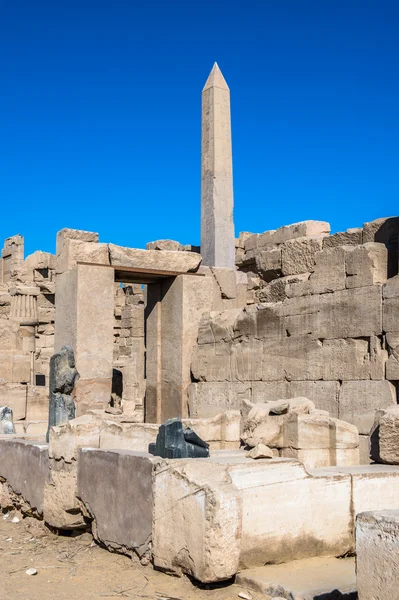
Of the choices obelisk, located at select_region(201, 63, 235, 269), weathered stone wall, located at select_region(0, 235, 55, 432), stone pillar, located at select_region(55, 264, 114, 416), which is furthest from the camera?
obelisk, located at select_region(201, 63, 235, 269)

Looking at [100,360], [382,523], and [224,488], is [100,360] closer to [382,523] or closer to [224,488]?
[224,488]

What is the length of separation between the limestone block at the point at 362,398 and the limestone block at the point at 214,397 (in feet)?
6.07

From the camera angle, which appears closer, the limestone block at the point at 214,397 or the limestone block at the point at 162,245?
the limestone block at the point at 214,397

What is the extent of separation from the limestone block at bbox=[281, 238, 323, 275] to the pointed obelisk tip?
11197mm

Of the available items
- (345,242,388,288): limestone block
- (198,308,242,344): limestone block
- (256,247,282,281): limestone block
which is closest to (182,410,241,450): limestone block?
(345,242,388,288): limestone block

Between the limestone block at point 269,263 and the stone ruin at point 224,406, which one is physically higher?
the limestone block at point 269,263

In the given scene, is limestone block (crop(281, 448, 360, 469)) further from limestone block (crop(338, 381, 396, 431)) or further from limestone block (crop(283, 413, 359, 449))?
limestone block (crop(338, 381, 396, 431))

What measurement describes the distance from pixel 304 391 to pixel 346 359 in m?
0.78

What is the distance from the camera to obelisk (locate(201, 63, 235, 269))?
64.5 feet

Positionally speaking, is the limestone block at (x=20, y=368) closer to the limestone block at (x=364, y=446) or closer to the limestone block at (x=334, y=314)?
the limestone block at (x=334, y=314)

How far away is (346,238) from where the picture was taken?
9031mm

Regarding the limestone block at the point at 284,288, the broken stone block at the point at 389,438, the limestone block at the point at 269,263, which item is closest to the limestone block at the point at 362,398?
the limestone block at the point at 284,288

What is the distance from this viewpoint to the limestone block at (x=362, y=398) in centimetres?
774

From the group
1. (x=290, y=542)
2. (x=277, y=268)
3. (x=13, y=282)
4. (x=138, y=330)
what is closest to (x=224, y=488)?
(x=290, y=542)
